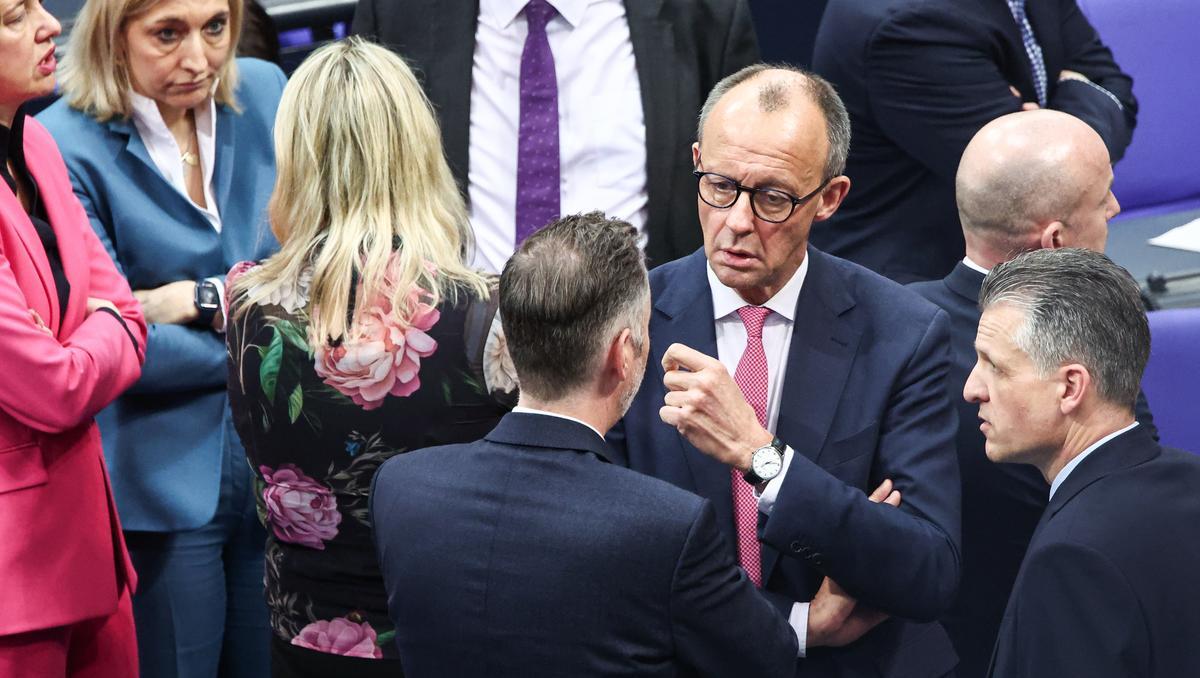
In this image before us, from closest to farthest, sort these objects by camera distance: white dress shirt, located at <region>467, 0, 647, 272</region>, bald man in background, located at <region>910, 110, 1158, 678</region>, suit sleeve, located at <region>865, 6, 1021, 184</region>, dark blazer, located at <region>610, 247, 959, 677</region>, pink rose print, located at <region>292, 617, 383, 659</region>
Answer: dark blazer, located at <region>610, 247, 959, 677</region> → pink rose print, located at <region>292, 617, 383, 659</region> → bald man in background, located at <region>910, 110, 1158, 678</region> → white dress shirt, located at <region>467, 0, 647, 272</region> → suit sleeve, located at <region>865, 6, 1021, 184</region>

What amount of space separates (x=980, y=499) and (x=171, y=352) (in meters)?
1.63

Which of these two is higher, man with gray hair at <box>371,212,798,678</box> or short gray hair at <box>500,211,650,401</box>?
short gray hair at <box>500,211,650,401</box>

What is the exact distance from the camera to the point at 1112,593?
1.96 meters

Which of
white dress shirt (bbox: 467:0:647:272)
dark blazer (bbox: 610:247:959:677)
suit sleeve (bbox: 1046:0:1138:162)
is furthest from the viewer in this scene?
suit sleeve (bbox: 1046:0:1138:162)

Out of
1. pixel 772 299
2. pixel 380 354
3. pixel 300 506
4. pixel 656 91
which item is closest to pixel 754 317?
pixel 772 299

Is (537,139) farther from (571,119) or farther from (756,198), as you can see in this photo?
(756,198)

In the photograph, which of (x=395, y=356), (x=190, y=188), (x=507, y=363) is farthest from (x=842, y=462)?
(x=190, y=188)

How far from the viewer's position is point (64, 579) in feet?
8.75

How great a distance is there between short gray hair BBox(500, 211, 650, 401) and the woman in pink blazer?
97cm

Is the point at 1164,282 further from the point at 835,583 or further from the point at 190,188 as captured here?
the point at 190,188

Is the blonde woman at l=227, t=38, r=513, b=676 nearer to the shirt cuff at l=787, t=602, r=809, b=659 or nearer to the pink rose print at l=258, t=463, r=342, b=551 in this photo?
the pink rose print at l=258, t=463, r=342, b=551

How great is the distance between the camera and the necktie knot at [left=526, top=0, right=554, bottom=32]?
3.40 m

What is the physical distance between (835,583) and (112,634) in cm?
135

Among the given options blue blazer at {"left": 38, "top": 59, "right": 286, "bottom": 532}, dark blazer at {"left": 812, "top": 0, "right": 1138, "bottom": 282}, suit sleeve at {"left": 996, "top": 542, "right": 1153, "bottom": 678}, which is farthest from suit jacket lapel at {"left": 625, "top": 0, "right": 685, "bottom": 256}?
suit sleeve at {"left": 996, "top": 542, "right": 1153, "bottom": 678}
